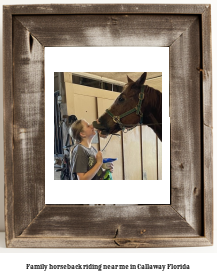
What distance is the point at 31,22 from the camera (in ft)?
2.16

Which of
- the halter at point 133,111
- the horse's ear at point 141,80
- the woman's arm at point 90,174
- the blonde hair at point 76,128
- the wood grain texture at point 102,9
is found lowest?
the woman's arm at point 90,174

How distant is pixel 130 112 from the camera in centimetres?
67

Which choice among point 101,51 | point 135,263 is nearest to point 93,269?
point 135,263

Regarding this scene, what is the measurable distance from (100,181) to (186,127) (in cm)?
22

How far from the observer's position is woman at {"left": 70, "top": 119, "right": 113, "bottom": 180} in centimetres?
67

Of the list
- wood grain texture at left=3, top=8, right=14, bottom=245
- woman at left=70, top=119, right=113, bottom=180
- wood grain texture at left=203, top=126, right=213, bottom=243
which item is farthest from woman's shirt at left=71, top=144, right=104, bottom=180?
wood grain texture at left=203, top=126, right=213, bottom=243

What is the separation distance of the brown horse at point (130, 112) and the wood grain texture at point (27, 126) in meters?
0.13

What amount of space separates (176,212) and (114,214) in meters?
0.13

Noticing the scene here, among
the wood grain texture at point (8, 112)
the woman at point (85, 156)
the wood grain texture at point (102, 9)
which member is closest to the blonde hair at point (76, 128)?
the woman at point (85, 156)

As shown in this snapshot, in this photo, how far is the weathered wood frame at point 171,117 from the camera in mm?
648

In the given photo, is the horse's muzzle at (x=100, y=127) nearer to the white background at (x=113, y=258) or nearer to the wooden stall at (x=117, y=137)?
the wooden stall at (x=117, y=137)

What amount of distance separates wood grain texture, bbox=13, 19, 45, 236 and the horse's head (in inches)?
5.2

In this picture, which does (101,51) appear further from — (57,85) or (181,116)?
(181,116)

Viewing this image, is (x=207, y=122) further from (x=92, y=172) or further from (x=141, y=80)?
(x=92, y=172)
